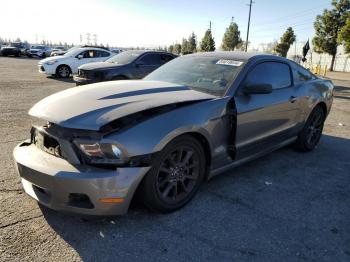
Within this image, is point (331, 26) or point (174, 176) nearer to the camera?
point (174, 176)

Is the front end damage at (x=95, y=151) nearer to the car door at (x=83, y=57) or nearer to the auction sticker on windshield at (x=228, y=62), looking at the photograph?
the auction sticker on windshield at (x=228, y=62)

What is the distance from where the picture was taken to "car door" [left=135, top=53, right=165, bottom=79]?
1062 centimetres

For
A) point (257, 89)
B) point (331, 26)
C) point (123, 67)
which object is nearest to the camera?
point (257, 89)

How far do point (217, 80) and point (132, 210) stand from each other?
176cm

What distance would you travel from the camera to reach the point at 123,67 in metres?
10.4

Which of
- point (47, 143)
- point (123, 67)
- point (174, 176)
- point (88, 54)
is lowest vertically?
point (174, 176)

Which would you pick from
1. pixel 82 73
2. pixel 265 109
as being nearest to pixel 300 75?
pixel 265 109

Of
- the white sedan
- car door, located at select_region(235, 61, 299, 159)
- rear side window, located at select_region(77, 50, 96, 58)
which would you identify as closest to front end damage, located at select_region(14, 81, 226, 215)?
car door, located at select_region(235, 61, 299, 159)

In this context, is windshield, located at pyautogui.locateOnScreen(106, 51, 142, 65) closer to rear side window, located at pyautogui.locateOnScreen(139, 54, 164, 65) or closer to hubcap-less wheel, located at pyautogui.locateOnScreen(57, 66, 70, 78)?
rear side window, located at pyautogui.locateOnScreen(139, 54, 164, 65)

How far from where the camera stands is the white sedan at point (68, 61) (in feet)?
50.5

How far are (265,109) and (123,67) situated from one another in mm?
7057

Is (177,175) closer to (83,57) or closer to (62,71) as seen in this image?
(62,71)

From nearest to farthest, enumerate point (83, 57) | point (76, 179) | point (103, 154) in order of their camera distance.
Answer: point (76, 179) < point (103, 154) < point (83, 57)

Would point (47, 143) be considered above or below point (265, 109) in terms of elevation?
below
